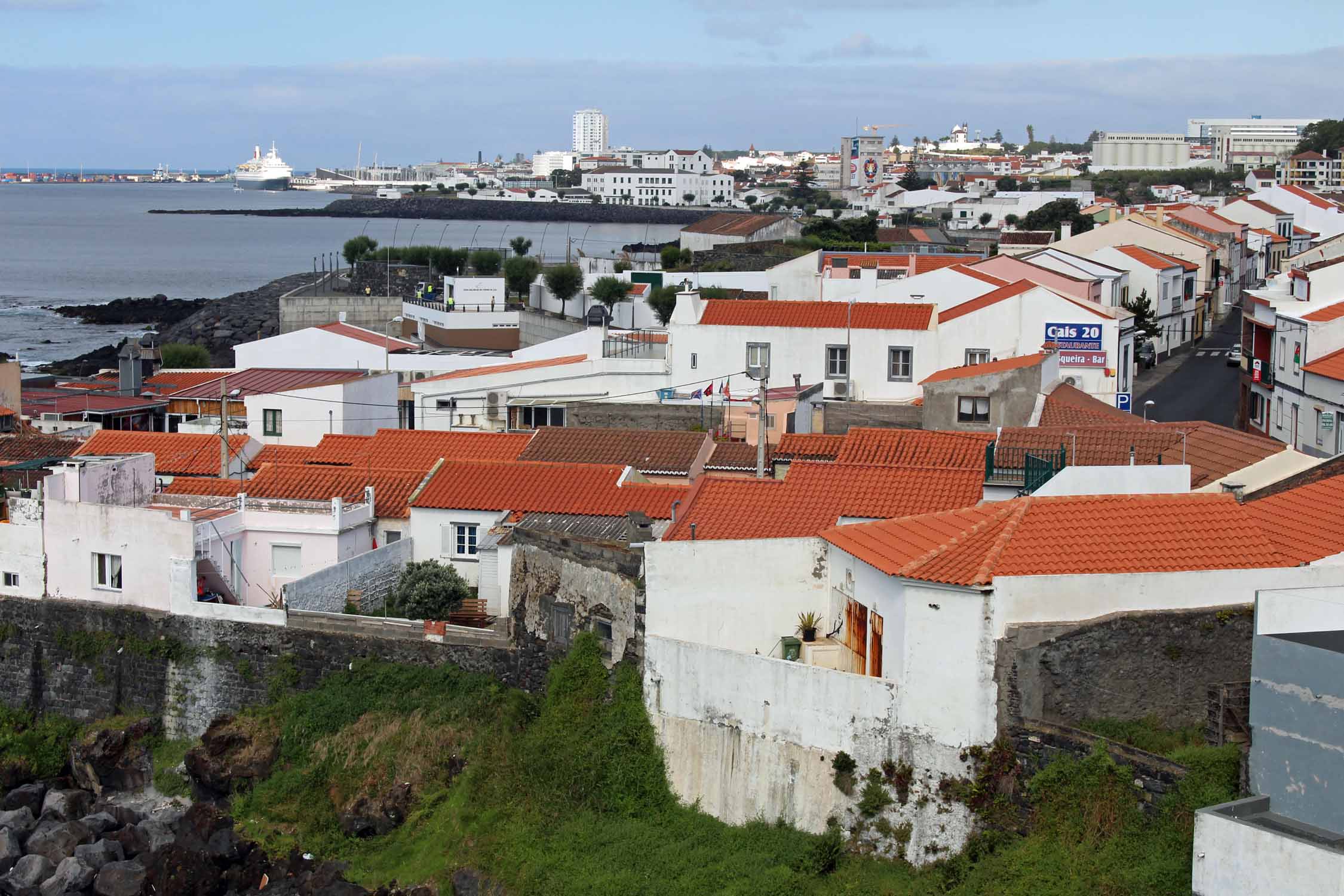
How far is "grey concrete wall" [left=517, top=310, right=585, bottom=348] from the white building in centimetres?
10880

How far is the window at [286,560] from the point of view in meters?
23.0

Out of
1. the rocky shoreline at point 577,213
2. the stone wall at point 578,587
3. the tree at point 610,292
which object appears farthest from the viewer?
the rocky shoreline at point 577,213

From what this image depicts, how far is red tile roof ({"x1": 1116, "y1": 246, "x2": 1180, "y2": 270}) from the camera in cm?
4884

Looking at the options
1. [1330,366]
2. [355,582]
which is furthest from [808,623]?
[1330,366]

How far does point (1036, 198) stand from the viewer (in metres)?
96.2

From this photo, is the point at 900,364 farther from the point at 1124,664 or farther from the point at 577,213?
the point at 577,213

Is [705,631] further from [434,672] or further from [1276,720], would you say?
[1276,720]

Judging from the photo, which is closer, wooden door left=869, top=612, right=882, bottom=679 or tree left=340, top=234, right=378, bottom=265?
wooden door left=869, top=612, right=882, bottom=679

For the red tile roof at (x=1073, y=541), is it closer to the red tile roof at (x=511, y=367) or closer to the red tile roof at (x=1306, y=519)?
the red tile roof at (x=1306, y=519)

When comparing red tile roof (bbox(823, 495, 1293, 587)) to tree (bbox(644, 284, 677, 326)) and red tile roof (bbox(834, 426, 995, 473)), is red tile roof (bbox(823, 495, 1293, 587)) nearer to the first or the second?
red tile roof (bbox(834, 426, 995, 473))

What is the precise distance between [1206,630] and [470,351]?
32.1m

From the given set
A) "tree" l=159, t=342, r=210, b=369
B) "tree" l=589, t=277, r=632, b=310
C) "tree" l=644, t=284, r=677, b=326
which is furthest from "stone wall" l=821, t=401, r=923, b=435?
"tree" l=159, t=342, r=210, b=369

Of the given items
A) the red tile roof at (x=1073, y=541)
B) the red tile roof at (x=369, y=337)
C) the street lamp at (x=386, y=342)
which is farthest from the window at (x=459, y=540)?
the red tile roof at (x=369, y=337)

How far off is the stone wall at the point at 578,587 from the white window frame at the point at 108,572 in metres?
6.10
